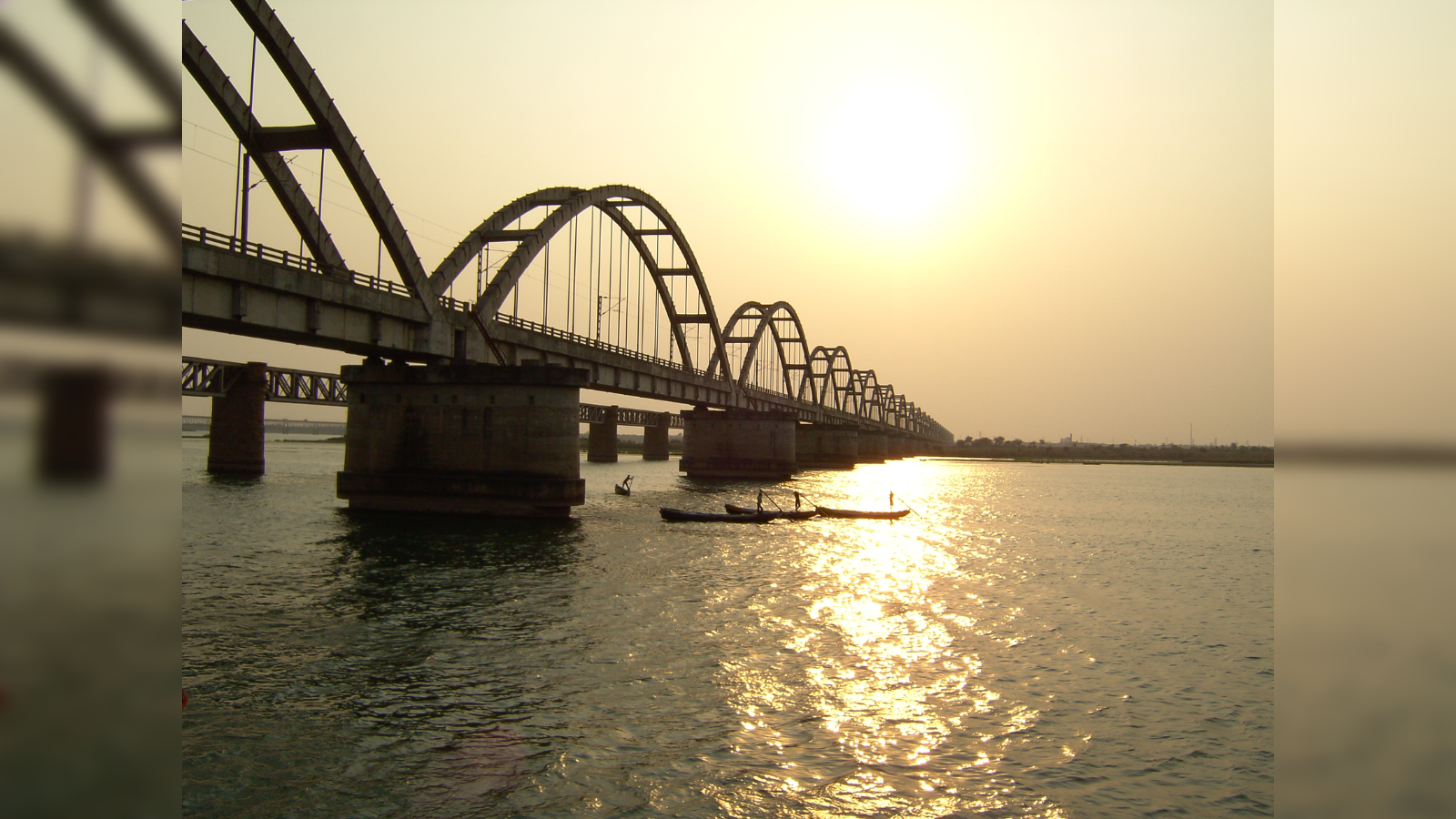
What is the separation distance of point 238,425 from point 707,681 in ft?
273

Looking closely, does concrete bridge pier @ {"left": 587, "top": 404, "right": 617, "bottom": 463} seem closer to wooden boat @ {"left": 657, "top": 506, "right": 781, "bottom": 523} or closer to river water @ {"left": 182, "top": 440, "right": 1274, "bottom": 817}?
wooden boat @ {"left": 657, "top": 506, "right": 781, "bottom": 523}

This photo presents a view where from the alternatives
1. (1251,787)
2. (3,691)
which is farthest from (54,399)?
(1251,787)

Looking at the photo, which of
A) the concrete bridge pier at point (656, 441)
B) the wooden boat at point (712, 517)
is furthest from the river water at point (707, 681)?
the concrete bridge pier at point (656, 441)

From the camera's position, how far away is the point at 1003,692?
1775cm

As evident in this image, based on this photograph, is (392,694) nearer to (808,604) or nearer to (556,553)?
(808,604)

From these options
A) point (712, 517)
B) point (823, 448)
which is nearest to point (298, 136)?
point (712, 517)

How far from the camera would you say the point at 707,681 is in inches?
697

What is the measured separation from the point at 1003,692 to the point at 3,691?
17700 mm

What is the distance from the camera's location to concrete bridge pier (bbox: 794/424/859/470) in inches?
6048

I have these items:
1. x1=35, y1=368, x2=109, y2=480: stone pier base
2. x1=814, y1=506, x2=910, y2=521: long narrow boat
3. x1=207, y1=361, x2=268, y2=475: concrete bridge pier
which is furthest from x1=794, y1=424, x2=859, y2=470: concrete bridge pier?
x1=35, y1=368, x2=109, y2=480: stone pier base

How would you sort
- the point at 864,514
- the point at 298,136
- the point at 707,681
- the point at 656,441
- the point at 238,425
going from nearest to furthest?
the point at 707,681
the point at 298,136
the point at 864,514
the point at 238,425
the point at 656,441

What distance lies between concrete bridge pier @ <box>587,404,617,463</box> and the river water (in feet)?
376

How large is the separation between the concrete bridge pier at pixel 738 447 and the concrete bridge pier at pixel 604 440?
5241cm

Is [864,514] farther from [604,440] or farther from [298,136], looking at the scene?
[604,440]
